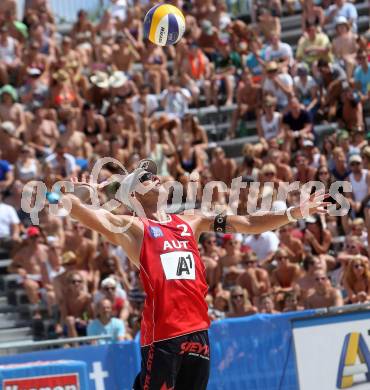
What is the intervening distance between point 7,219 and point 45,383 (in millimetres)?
6042

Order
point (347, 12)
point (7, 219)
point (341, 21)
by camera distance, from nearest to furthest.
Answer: point (7, 219)
point (341, 21)
point (347, 12)

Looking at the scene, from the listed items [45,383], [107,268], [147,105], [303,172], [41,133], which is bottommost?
[45,383]

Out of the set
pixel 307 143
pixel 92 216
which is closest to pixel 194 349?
pixel 92 216

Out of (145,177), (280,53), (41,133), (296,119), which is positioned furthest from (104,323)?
(280,53)

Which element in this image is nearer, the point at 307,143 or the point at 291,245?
the point at 291,245

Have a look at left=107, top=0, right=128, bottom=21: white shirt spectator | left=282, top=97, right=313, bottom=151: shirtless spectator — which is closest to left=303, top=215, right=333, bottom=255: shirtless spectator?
left=282, top=97, right=313, bottom=151: shirtless spectator

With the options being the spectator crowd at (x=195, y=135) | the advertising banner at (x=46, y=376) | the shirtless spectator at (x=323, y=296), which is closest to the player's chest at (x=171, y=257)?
the advertising banner at (x=46, y=376)

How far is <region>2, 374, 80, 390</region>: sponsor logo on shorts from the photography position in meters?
10.3

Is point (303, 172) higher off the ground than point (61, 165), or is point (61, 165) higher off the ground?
point (61, 165)

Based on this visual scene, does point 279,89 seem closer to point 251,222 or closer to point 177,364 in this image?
point 251,222

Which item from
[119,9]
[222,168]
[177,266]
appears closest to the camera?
[177,266]

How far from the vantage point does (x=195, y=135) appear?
18109 millimetres

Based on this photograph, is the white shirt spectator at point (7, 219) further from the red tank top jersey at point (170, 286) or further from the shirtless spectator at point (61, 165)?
the red tank top jersey at point (170, 286)

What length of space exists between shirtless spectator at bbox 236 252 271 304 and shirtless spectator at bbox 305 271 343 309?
1034 millimetres
